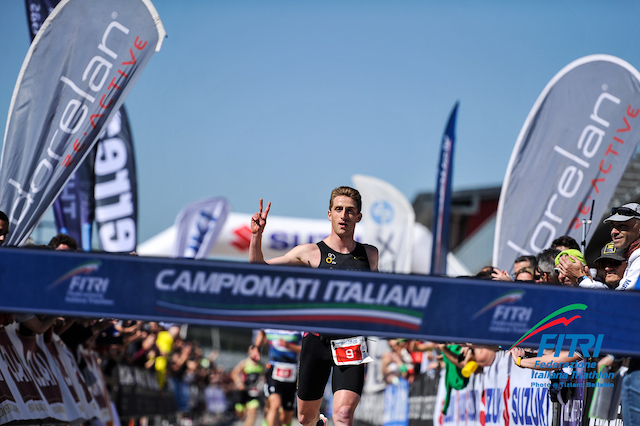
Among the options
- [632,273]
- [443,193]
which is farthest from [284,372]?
[632,273]

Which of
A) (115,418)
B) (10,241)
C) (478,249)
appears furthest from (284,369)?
(478,249)

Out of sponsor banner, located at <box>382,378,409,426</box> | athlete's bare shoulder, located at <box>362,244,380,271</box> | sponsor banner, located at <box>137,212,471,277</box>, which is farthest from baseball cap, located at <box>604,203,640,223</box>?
sponsor banner, located at <box>137,212,471,277</box>

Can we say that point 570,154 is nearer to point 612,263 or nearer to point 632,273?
point 612,263

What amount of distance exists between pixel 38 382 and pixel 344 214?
142 inches

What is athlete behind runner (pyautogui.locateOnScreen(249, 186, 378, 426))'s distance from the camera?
6.00 m

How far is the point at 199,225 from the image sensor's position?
63.5 feet

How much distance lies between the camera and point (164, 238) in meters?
23.0

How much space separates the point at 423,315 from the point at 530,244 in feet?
16.4

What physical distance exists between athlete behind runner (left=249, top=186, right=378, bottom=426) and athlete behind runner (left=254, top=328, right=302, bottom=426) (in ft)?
13.9

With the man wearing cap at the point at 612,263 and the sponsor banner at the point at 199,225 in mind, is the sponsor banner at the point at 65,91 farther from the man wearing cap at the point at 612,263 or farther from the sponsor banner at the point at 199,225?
the sponsor banner at the point at 199,225

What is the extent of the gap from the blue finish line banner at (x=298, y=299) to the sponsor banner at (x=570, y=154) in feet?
13.4

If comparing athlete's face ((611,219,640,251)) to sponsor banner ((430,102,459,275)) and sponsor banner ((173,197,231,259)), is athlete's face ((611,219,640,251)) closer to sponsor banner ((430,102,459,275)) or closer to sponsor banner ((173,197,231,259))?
sponsor banner ((430,102,459,275))

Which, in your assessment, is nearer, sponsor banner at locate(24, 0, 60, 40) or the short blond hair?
the short blond hair

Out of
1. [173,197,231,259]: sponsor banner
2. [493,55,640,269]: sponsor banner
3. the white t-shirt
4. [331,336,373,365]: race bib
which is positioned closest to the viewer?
the white t-shirt
